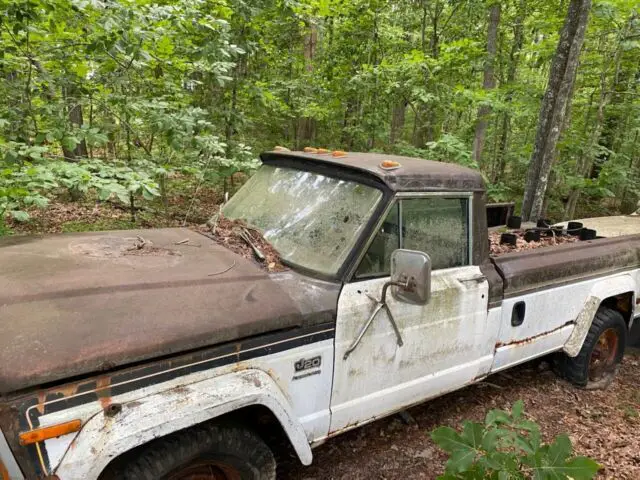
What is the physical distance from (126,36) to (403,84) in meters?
5.49

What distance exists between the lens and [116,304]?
194 cm

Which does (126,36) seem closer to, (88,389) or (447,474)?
(88,389)

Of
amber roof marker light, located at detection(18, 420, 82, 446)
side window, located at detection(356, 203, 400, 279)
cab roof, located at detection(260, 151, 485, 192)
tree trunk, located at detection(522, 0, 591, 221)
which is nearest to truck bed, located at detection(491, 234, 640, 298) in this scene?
cab roof, located at detection(260, 151, 485, 192)

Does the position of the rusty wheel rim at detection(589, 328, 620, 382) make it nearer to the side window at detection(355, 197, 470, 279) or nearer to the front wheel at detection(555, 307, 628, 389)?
the front wheel at detection(555, 307, 628, 389)

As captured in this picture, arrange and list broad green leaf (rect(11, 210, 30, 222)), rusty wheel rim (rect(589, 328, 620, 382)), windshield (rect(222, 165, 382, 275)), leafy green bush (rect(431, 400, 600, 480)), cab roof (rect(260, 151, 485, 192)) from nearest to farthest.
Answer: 1. leafy green bush (rect(431, 400, 600, 480))
2. windshield (rect(222, 165, 382, 275))
3. cab roof (rect(260, 151, 485, 192))
4. broad green leaf (rect(11, 210, 30, 222))
5. rusty wheel rim (rect(589, 328, 620, 382))

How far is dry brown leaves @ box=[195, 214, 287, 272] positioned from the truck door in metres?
0.50

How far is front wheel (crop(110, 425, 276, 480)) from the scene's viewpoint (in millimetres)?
1872

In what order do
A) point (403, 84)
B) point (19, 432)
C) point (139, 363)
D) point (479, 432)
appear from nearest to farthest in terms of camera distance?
1. point (19, 432)
2. point (139, 363)
3. point (479, 432)
4. point (403, 84)

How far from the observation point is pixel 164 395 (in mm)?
1820

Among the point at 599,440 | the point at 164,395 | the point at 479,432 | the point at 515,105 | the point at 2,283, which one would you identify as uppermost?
the point at 515,105

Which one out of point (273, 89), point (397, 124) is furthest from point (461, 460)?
point (397, 124)

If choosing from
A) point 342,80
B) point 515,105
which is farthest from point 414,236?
point 342,80

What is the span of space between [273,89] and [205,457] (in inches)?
305

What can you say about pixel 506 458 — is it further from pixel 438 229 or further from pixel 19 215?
pixel 19 215
